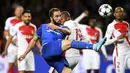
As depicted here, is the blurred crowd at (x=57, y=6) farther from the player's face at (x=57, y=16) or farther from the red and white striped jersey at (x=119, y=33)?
the player's face at (x=57, y=16)

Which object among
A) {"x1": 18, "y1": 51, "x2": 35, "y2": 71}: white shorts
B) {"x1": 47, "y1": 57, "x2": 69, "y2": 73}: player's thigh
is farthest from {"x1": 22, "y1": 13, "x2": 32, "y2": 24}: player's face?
{"x1": 47, "y1": 57, "x2": 69, "y2": 73}: player's thigh

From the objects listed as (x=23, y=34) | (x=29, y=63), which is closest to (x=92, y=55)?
(x=29, y=63)

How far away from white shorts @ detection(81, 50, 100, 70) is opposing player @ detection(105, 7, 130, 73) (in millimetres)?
3233

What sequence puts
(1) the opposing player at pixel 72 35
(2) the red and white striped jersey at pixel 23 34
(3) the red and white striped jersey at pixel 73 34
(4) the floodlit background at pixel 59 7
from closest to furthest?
(1) the opposing player at pixel 72 35 → (3) the red and white striped jersey at pixel 73 34 → (2) the red and white striped jersey at pixel 23 34 → (4) the floodlit background at pixel 59 7

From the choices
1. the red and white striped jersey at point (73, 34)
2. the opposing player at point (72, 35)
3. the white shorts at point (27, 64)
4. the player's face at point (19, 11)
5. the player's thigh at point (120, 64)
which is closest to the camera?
the player's thigh at point (120, 64)

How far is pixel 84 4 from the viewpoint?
19516 mm

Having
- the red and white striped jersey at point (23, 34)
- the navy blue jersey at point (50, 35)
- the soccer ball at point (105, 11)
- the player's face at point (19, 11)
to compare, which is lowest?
the navy blue jersey at point (50, 35)

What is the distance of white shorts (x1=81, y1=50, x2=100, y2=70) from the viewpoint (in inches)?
644

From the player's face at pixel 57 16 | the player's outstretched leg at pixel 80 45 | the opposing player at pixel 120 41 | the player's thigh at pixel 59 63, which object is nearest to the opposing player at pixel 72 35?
the opposing player at pixel 120 41

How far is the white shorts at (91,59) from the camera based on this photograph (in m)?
16.4

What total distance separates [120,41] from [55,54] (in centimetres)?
256

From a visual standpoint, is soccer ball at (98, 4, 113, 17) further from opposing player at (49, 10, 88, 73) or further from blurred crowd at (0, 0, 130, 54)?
blurred crowd at (0, 0, 130, 54)

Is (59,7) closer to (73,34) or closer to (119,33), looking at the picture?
(73,34)

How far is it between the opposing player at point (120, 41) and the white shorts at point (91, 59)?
127 inches
